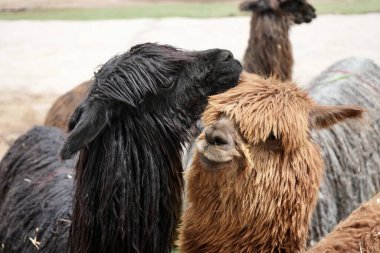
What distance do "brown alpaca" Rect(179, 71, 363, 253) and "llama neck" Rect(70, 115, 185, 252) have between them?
6.7 inches

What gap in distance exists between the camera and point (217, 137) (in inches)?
88.1

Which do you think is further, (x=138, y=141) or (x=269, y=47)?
(x=269, y=47)

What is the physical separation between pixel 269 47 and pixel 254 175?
3459 millimetres

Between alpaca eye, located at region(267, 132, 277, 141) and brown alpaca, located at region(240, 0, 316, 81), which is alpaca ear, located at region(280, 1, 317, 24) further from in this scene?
alpaca eye, located at region(267, 132, 277, 141)

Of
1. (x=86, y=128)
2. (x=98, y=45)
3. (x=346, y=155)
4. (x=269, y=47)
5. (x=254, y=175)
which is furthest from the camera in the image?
(x=98, y=45)

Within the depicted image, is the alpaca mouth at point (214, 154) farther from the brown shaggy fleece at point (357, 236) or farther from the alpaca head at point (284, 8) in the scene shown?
the alpaca head at point (284, 8)

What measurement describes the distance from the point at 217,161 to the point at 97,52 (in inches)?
413

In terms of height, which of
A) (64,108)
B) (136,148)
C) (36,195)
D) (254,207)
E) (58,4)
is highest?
(136,148)

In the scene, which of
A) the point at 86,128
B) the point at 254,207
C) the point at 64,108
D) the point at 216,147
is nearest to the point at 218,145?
the point at 216,147

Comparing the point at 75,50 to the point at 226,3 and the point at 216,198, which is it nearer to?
the point at 226,3

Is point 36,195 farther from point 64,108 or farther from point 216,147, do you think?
point 64,108

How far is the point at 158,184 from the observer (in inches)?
89.0

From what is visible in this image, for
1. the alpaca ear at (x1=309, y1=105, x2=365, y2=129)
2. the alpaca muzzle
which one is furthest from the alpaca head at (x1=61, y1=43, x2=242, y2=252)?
the alpaca ear at (x1=309, y1=105, x2=365, y2=129)

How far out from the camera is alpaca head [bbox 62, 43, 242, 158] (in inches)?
84.2
